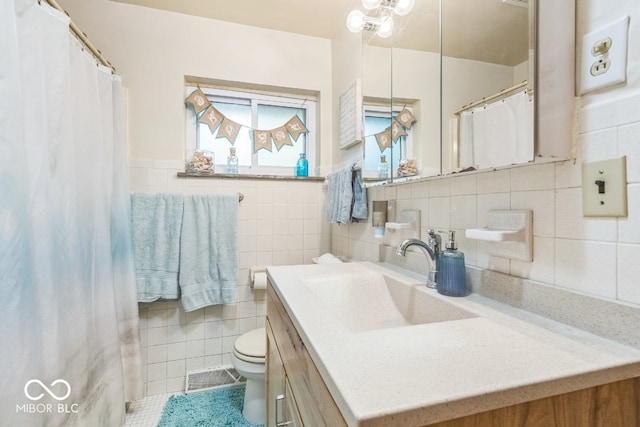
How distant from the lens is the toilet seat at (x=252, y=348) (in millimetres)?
1401

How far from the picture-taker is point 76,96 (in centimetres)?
119

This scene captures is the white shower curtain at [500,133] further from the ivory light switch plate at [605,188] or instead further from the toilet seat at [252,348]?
the toilet seat at [252,348]

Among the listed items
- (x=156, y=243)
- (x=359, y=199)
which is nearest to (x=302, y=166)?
(x=359, y=199)

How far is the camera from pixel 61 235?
1.02 meters

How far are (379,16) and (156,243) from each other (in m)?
1.66

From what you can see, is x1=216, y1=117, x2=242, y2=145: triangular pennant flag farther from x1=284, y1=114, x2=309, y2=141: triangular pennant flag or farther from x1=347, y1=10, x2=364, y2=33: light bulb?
x1=347, y1=10, x2=364, y2=33: light bulb

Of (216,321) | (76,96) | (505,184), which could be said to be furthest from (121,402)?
(505,184)

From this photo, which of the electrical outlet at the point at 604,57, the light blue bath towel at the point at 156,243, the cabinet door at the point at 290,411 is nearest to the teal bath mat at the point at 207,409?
the light blue bath towel at the point at 156,243

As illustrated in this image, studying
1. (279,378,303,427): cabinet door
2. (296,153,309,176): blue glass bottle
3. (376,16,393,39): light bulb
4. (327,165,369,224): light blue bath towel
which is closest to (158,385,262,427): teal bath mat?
(279,378,303,427): cabinet door

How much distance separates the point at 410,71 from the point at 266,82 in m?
1.03

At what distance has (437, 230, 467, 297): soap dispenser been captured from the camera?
779mm

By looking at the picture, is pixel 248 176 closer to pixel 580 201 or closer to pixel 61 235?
pixel 61 235

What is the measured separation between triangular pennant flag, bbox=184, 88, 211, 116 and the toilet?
4.50ft

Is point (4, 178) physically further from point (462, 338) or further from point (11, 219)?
point (462, 338)
